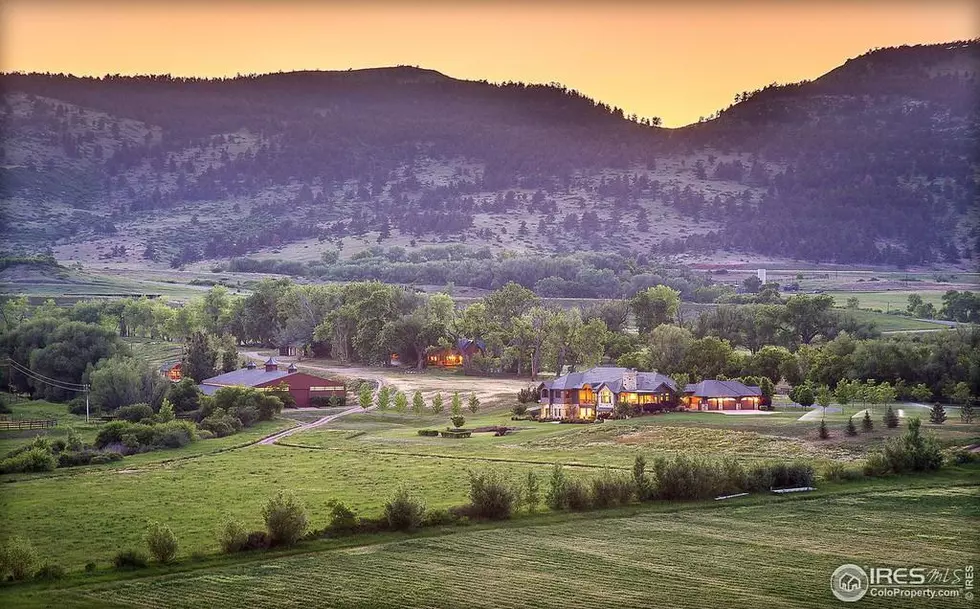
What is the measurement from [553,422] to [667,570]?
102ft

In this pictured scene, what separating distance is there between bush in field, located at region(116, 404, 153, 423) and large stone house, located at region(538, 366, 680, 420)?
22323mm

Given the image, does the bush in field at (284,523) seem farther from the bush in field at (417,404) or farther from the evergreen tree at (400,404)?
the evergreen tree at (400,404)

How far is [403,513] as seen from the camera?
34250 mm

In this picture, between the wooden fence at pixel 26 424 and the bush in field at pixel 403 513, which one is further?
the wooden fence at pixel 26 424

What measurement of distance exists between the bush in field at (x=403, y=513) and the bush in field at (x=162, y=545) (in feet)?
Answer: 22.4

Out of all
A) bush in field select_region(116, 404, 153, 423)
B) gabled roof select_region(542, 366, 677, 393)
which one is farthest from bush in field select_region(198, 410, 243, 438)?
gabled roof select_region(542, 366, 677, 393)

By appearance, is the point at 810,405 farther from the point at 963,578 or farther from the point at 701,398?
the point at 963,578

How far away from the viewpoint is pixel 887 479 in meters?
41.0

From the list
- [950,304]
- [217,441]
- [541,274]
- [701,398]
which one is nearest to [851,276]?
[541,274]

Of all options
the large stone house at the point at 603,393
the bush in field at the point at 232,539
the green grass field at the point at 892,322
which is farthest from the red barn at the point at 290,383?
the green grass field at the point at 892,322

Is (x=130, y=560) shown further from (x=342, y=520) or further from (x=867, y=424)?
(x=867, y=424)

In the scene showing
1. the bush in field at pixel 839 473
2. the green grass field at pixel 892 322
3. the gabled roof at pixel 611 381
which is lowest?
the bush in field at pixel 839 473

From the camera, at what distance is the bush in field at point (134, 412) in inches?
2311

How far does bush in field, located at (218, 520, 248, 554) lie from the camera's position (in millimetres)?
31656
